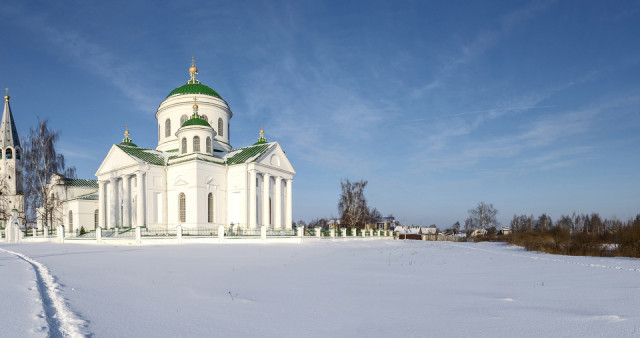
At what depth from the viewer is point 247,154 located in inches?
1299

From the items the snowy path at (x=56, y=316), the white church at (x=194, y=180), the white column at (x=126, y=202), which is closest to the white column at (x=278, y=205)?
the white church at (x=194, y=180)

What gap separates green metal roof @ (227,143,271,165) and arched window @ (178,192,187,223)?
441cm

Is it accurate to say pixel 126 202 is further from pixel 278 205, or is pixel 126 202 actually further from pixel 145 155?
pixel 278 205

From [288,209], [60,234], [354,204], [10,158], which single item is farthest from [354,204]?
[10,158]

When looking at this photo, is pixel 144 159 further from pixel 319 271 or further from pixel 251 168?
pixel 319 271

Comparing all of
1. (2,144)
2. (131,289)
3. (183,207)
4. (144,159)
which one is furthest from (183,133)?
(2,144)

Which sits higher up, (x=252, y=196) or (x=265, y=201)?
(x=252, y=196)

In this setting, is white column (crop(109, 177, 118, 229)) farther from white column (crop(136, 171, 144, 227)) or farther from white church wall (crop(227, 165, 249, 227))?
white church wall (crop(227, 165, 249, 227))

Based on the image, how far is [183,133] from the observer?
32.0m

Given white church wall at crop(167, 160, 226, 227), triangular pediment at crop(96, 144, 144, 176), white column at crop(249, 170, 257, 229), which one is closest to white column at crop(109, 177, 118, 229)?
triangular pediment at crop(96, 144, 144, 176)

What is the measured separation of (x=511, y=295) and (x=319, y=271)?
5.03 meters

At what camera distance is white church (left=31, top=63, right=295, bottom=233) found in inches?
1200

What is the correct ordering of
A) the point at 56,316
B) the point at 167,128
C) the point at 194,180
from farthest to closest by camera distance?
the point at 167,128, the point at 194,180, the point at 56,316

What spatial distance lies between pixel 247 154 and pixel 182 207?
653 centimetres
